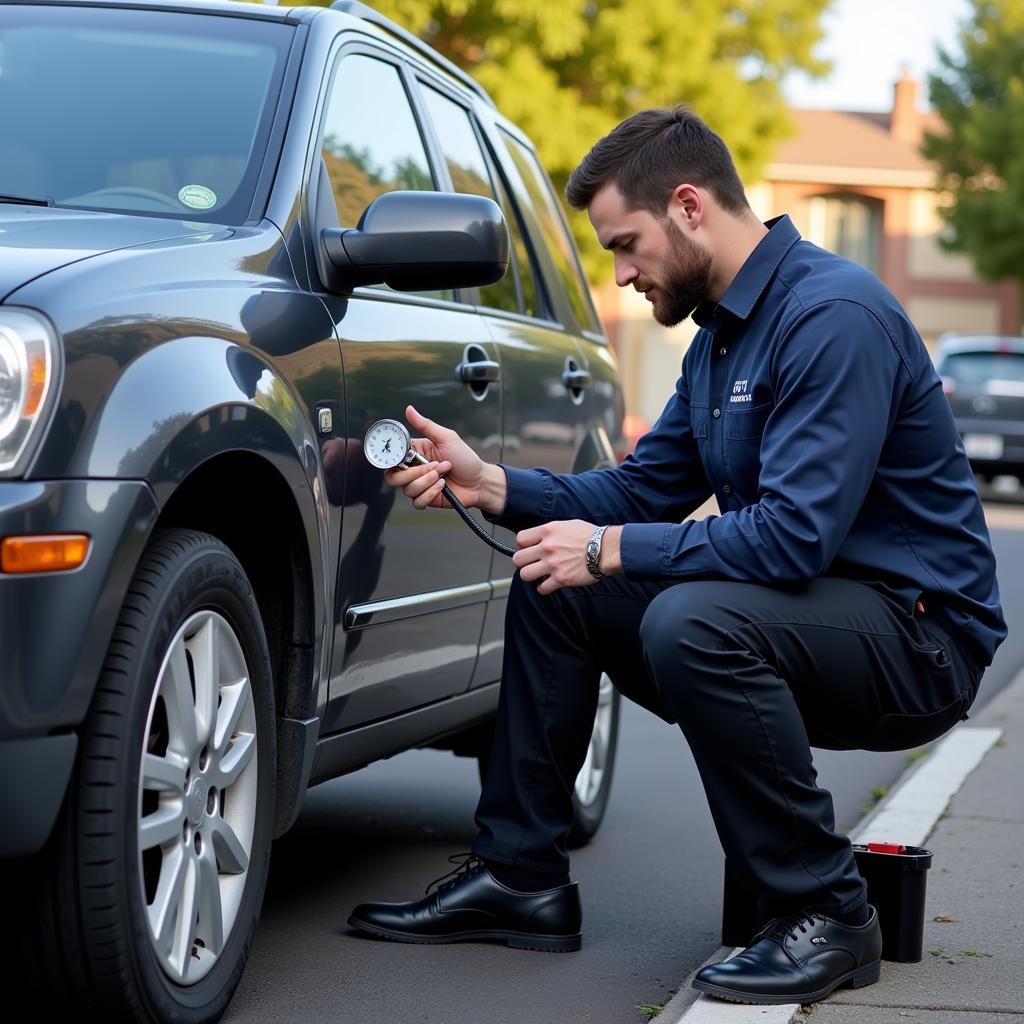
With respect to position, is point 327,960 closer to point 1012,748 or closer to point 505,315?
point 505,315

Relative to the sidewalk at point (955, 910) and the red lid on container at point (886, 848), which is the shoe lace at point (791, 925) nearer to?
the sidewalk at point (955, 910)

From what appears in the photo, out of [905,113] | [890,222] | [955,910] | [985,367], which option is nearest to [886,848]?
[955,910]

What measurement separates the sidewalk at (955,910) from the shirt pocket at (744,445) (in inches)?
36.0

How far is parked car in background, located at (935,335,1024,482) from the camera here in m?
20.9

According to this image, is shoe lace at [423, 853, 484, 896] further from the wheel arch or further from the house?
the house

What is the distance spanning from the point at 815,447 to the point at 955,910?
Result: 1282 millimetres

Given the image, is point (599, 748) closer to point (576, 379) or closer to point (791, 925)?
point (576, 379)

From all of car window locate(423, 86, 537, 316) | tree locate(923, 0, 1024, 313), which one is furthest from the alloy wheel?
tree locate(923, 0, 1024, 313)

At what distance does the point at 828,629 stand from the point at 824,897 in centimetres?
47

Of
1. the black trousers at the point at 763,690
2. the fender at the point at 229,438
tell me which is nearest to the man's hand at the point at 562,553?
the black trousers at the point at 763,690

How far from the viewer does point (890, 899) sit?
11.7 feet

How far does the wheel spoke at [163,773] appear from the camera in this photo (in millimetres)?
2779

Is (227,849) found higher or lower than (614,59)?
lower

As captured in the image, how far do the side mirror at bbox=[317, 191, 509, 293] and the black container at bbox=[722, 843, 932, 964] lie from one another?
4.08 ft
